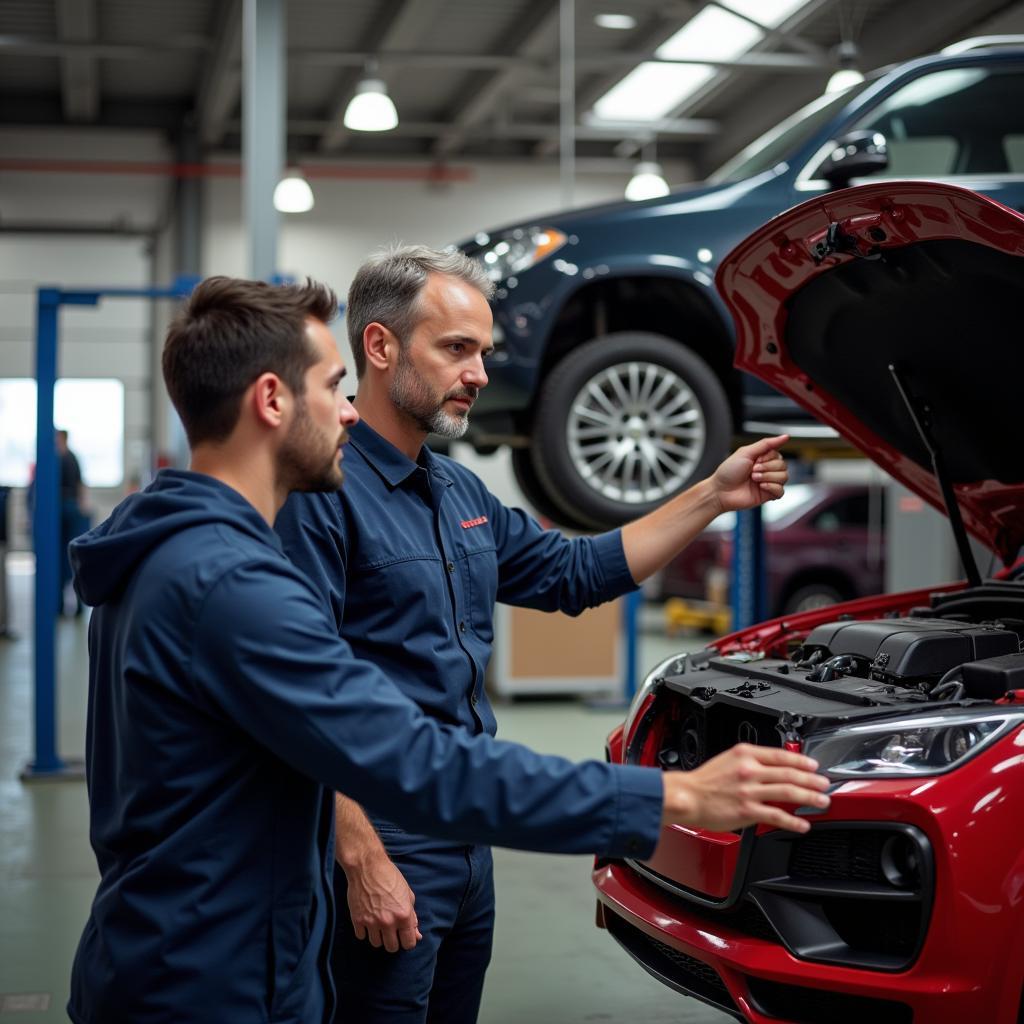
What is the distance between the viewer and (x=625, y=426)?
4898 mm

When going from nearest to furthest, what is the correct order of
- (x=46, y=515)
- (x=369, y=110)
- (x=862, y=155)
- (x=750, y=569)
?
(x=862, y=155) → (x=750, y=569) → (x=46, y=515) → (x=369, y=110)

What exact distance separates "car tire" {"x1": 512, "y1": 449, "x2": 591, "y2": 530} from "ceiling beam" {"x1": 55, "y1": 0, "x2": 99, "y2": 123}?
844 centimetres

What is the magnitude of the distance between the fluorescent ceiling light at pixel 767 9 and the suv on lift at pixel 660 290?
6698mm

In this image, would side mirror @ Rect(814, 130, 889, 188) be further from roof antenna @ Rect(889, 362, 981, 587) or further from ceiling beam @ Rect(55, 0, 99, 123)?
ceiling beam @ Rect(55, 0, 99, 123)

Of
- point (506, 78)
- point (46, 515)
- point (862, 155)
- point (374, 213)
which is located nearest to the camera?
point (862, 155)

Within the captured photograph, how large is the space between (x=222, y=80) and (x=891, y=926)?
41.7 ft

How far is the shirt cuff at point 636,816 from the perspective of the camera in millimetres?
1436

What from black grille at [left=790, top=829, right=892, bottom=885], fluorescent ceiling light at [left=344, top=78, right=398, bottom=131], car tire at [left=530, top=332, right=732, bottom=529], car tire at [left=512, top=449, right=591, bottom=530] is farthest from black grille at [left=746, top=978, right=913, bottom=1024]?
fluorescent ceiling light at [left=344, top=78, right=398, bottom=131]

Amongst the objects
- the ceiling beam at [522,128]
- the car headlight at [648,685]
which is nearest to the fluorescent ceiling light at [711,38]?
the ceiling beam at [522,128]

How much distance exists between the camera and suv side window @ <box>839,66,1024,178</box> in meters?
4.68

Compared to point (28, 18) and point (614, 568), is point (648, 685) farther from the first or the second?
point (28, 18)

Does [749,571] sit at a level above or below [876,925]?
above

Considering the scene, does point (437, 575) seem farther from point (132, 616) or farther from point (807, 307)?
point (807, 307)

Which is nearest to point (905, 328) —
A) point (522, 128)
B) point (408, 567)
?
point (408, 567)
